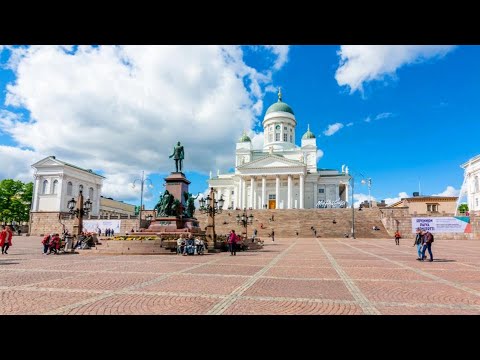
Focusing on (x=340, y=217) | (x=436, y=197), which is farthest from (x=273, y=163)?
(x=436, y=197)

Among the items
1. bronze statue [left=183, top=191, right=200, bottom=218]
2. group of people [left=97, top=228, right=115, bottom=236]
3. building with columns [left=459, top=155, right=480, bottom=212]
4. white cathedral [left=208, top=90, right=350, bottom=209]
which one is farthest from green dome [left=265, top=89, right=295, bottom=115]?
bronze statue [left=183, top=191, right=200, bottom=218]

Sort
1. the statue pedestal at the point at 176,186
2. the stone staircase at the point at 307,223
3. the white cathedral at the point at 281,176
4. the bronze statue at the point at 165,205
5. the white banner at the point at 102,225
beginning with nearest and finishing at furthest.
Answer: the bronze statue at the point at 165,205 → the statue pedestal at the point at 176,186 → the stone staircase at the point at 307,223 → the white banner at the point at 102,225 → the white cathedral at the point at 281,176

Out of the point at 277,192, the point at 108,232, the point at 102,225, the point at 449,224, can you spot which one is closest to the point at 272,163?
the point at 277,192

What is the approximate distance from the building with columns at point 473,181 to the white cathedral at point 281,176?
2439cm

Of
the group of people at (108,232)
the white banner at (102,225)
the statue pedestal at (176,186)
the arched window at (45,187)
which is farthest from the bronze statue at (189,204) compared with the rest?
the arched window at (45,187)

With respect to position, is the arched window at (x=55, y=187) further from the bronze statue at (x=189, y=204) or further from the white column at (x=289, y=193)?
the bronze statue at (x=189, y=204)

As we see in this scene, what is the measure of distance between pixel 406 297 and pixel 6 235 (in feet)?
69.4

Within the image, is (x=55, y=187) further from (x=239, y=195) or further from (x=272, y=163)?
(x=272, y=163)

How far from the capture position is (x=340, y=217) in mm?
53000

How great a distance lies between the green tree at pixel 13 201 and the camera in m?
67.9

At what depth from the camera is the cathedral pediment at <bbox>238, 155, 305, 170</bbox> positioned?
249 feet

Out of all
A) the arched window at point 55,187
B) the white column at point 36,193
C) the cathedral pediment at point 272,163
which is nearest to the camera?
the white column at point 36,193

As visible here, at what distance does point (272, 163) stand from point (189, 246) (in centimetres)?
5932

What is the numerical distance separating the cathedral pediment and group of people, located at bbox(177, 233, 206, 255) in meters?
58.0
